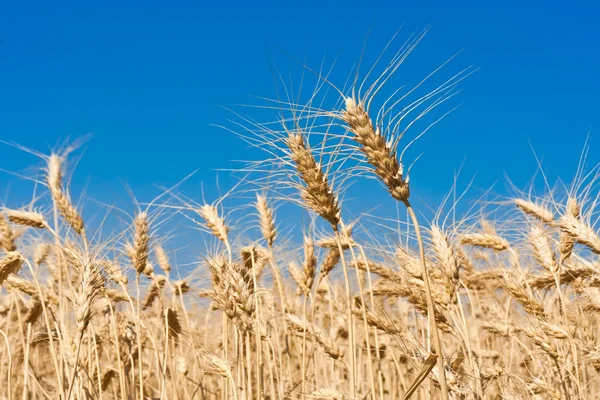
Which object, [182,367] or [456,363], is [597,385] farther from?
[182,367]

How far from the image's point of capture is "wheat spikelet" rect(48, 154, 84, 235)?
401 centimetres

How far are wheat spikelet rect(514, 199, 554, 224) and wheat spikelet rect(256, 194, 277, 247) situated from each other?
74.3 inches

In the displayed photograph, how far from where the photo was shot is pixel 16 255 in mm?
3291

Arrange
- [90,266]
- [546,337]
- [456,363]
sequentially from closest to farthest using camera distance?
[456,363]
[90,266]
[546,337]

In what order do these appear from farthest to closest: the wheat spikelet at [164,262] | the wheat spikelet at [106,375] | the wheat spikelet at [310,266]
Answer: the wheat spikelet at [164,262], the wheat spikelet at [106,375], the wheat spikelet at [310,266]

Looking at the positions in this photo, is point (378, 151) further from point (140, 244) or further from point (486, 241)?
point (486, 241)

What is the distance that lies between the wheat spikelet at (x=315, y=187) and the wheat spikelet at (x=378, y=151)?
1.22ft

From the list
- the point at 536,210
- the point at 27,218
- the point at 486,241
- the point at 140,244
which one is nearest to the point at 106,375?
the point at 140,244

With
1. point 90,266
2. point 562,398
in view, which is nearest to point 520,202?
point 562,398

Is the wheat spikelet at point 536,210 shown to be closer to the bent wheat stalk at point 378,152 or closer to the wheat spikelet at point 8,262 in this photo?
the bent wheat stalk at point 378,152

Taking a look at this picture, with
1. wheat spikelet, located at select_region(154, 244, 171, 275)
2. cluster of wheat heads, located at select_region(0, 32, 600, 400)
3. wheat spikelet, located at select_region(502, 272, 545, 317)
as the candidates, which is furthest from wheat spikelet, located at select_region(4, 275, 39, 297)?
wheat spikelet, located at select_region(502, 272, 545, 317)

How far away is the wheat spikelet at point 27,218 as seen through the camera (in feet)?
12.9

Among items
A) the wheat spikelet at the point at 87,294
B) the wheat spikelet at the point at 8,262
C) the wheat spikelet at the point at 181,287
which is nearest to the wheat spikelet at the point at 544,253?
the wheat spikelet at the point at 87,294

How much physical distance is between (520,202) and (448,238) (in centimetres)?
226
